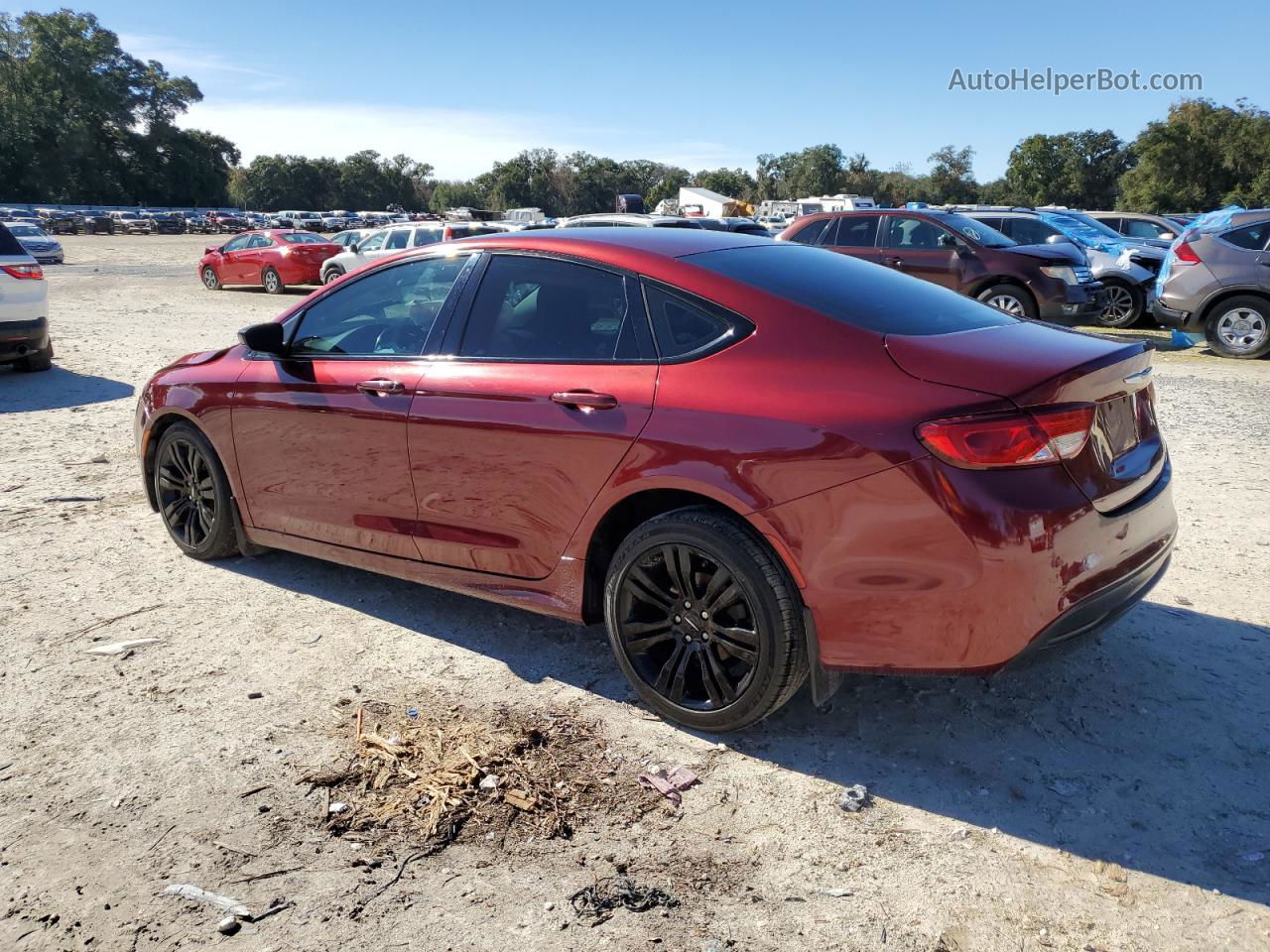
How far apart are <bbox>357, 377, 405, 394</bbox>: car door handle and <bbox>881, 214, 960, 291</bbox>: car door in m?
10.2

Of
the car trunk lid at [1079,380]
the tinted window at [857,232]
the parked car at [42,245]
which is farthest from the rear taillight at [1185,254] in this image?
the parked car at [42,245]

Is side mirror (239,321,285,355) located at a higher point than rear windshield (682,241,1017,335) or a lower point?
lower

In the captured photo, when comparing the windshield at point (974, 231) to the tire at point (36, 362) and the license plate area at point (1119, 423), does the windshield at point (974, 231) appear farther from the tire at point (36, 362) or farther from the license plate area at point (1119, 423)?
the tire at point (36, 362)

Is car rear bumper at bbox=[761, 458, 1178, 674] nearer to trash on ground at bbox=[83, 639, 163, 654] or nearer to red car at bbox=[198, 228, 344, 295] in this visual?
trash on ground at bbox=[83, 639, 163, 654]

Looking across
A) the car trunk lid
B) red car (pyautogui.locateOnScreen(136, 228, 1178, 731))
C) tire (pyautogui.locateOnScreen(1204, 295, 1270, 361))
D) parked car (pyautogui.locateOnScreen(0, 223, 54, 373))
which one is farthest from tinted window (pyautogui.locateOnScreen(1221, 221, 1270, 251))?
parked car (pyautogui.locateOnScreen(0, 223, 54, 373))

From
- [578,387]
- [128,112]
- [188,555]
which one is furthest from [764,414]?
[128,112]

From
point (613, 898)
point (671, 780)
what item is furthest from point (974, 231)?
point (613, 898)

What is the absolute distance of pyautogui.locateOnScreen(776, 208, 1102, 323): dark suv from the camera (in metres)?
12.5

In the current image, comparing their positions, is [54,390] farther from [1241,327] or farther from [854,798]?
[1241,327]

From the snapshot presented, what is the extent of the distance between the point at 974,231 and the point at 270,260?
16.8 meters

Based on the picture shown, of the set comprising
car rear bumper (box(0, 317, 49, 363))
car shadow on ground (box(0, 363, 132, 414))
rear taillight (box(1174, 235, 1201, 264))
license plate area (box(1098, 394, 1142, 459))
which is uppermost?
rear taillight (box(1174, 235, 1201, 264))

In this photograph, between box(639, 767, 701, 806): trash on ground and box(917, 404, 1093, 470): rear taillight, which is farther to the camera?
box(639, 767, 701, 806): trash on ground

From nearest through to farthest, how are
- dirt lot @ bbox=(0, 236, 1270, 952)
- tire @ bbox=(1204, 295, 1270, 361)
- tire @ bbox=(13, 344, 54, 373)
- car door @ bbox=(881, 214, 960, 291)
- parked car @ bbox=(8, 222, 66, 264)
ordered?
dirt lot @ bbox=(0, 236, 1270, 952) → tire @ bbox=(13, 344, 54, 373) → tire @ bbox=(1204, 295, 1270, 361) → car door @ bbox=(881, 214, 960, 291) → parked car @ bbox=(8, 222, 66, 264)

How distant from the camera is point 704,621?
10.8 ft
